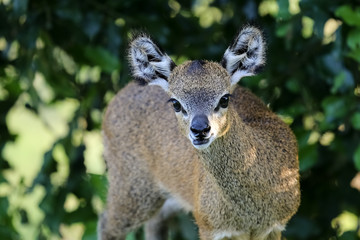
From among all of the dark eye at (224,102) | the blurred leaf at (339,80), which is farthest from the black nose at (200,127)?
the blurred leaf at (339,80)

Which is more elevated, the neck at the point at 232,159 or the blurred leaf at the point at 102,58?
the blurred leaf at the point at 102,58

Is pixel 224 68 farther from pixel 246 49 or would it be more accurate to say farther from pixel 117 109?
pixel 117 109

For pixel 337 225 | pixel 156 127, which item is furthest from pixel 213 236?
pixel 337 225

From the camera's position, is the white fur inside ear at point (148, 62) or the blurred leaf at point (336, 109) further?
the blurred leaf at point (336, 109)

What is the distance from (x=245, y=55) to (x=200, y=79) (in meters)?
0.36

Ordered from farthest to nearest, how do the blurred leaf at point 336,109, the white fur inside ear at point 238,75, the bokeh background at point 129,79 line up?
1. the bokeh background at point 129,79
2. the blurred leaf at point 336,109
3. the white fur inside ear at point 238,75

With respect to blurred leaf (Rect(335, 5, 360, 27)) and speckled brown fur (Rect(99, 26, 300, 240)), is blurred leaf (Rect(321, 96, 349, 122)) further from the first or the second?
blurred leaf (Rect(335, 5, 360, 27))

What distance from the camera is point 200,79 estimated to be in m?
4.68

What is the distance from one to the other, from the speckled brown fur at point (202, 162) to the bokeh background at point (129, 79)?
32 cm

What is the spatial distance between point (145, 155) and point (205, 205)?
3.21 ft

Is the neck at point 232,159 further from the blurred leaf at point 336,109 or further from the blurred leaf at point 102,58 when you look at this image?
the blurred leaf at point 102,58

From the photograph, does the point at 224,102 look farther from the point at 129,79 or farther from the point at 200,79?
the point at 129,79

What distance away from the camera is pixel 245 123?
5.12 m

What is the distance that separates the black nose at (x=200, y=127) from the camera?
437 centimetres
